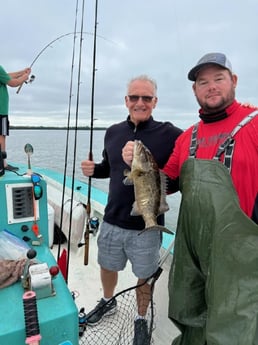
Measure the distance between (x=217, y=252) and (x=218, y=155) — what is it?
0.55 metres

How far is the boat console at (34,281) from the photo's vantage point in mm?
1199

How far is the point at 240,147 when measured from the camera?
5.05 feet

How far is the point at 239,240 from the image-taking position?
4.02 feet

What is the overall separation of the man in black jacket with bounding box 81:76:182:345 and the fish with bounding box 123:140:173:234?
0.39 metres

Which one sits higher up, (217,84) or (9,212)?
(217,84)

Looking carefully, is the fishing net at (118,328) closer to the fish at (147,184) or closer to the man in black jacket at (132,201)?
the man in black jacket at (132,201)

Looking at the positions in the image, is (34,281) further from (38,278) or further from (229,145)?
(229,145)

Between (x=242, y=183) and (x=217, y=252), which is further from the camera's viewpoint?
(x=242, y=183)

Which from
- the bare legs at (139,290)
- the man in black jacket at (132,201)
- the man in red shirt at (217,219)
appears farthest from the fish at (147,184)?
the bare legs at (139,290)

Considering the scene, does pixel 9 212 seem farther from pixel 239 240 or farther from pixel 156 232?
pixel 239 240

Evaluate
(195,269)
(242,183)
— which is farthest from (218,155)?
(195,269)

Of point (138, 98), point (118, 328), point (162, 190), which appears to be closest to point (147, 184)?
point (162, 190)

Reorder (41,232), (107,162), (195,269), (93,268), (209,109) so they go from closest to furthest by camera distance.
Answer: (195,269)
(209,109)
(41,232)
(107,162)
(93,268)

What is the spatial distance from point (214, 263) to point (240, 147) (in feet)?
2.10
